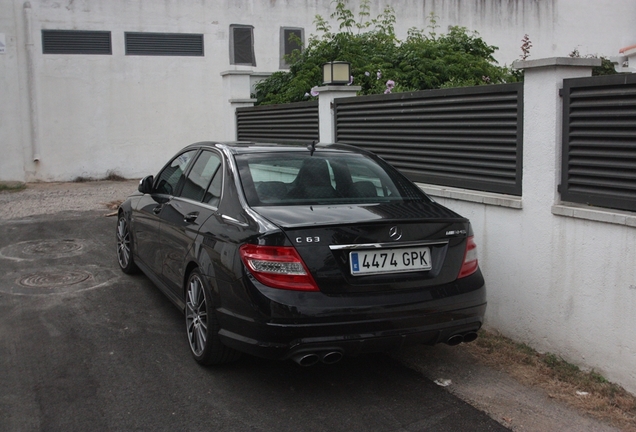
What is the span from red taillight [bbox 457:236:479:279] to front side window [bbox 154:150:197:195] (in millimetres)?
2646

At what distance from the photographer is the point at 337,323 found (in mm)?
4168

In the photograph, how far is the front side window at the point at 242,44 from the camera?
58.4ft

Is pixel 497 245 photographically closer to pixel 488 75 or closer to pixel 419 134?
pixel 419 134

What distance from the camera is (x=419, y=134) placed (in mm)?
6789

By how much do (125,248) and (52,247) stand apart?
198 centimetres

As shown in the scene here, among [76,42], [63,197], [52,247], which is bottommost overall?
[52,247]

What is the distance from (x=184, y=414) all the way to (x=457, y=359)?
2076 mm

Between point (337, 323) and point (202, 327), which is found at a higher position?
point (337, 323)

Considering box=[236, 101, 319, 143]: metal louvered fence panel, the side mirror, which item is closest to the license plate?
the side mirror

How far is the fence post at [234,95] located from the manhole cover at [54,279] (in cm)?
537

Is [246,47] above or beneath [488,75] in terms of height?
above

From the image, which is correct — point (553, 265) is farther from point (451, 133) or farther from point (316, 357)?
point (316, 357)

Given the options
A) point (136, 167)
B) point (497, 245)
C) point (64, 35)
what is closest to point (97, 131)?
point (136, 167)

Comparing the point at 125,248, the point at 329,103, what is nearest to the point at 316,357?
the point at 125,248
